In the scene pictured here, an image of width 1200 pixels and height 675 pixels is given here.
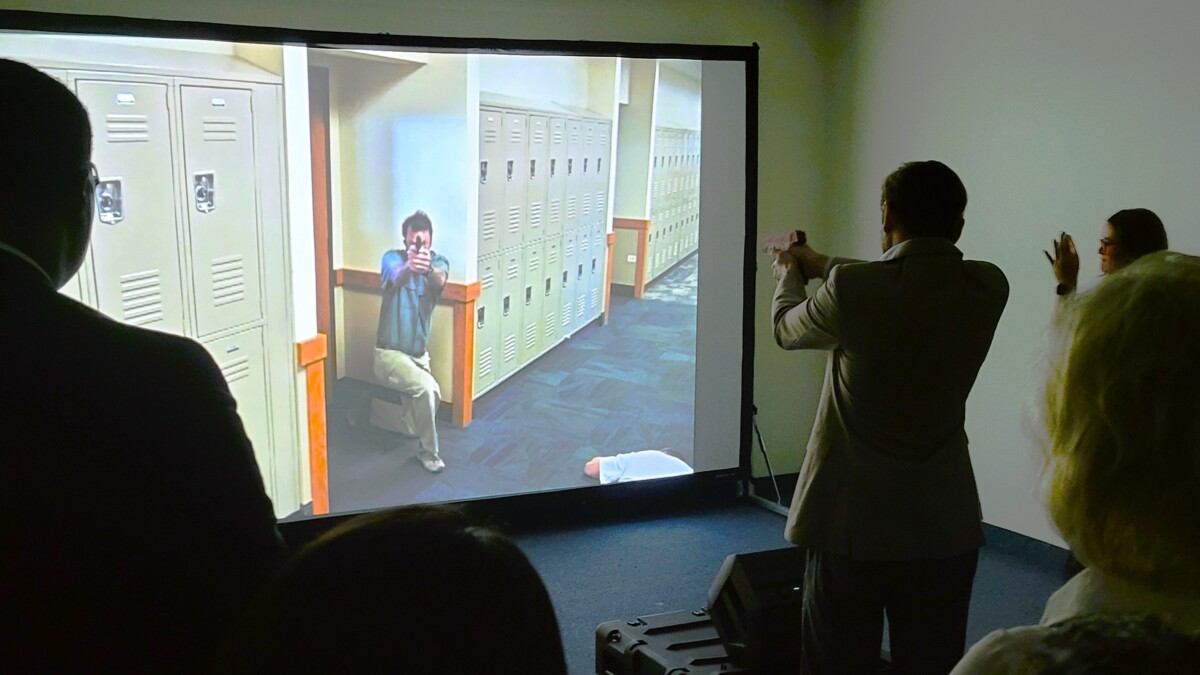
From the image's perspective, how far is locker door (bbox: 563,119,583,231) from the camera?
344 centimetres

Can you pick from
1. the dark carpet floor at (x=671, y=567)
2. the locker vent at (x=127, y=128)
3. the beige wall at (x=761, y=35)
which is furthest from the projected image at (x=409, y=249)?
the dark carpet floor at (x=671, y=567)

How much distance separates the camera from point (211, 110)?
2.79 metres

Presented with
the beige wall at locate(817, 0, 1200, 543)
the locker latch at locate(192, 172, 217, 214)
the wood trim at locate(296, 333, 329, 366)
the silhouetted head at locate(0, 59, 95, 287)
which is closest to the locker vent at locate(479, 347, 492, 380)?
the wood trim at locate(296, 333, 329, 366)

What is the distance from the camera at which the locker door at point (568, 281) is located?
11.6 feet

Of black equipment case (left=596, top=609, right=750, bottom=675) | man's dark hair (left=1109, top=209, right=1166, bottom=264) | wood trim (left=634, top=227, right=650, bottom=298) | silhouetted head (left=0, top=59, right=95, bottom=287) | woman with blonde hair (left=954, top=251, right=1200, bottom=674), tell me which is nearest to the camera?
woman with blonde hair (left=954, top=251, right=1200, bottom=674)

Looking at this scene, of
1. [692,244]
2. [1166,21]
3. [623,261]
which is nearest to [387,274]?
[623,261]

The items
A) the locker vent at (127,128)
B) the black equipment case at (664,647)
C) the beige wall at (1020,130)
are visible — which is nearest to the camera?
the black equipment case at (664,647)

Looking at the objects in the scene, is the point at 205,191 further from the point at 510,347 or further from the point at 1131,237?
the point at 1131,237

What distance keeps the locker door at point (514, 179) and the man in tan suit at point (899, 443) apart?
180 cm

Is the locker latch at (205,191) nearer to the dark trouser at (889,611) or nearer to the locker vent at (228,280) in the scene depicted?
the locker vent at (228,280)

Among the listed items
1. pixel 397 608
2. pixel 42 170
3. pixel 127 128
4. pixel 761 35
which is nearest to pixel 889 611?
pixel 397 608

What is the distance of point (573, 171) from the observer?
11.4 feet

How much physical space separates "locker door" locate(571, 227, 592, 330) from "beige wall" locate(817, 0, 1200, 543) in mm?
1195

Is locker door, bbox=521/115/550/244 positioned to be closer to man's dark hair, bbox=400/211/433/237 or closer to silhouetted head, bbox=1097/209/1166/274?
man's dark hair, bbox=400/211/433/237
